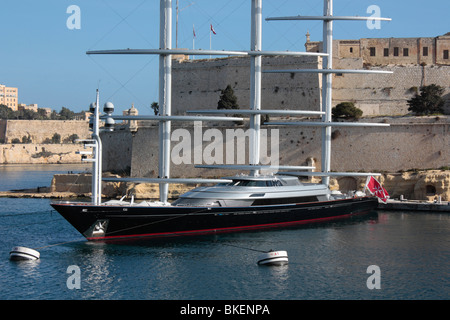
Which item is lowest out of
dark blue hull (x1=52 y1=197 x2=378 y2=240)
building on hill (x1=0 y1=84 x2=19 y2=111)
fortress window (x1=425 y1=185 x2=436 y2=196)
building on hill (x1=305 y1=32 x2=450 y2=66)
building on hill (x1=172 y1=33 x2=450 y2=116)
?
dark blue hull (x1=52 y1=197 x2=378 y2=240)

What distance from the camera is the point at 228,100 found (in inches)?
1547

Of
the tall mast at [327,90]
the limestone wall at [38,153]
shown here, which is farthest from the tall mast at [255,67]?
the limestone wall at [38,153]

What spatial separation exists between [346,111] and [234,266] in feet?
68.3

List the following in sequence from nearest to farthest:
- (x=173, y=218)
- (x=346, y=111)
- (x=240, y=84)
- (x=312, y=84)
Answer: (x=173, y=218)
(x=346, y=111)
(x=312, y=84)
(x=240, y=84)

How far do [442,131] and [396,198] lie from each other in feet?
15.4

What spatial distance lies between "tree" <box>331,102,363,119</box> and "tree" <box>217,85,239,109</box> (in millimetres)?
6107

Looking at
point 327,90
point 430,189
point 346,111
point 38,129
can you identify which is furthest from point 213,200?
point 38,129

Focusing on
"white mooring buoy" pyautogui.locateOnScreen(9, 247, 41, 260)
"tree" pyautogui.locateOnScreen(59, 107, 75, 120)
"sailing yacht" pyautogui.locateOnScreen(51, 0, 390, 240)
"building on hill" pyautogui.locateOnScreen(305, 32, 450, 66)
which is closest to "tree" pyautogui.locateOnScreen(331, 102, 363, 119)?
"sailing yacht" pyautogui.locateOnScreen(51, 0, 390, 240)

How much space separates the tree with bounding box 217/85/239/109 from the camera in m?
39.1

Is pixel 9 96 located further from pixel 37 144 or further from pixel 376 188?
pixel 376 188

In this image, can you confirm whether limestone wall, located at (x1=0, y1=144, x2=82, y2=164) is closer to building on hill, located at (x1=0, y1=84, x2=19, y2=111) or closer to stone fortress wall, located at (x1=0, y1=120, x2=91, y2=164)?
stone fortress wall, located at (x1=0, y1=120, x2=91, y2=164)

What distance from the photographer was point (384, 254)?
69.5 ft

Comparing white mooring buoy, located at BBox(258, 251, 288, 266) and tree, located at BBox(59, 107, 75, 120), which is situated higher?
tree, located at BBox(59, 107, 75, 120)
